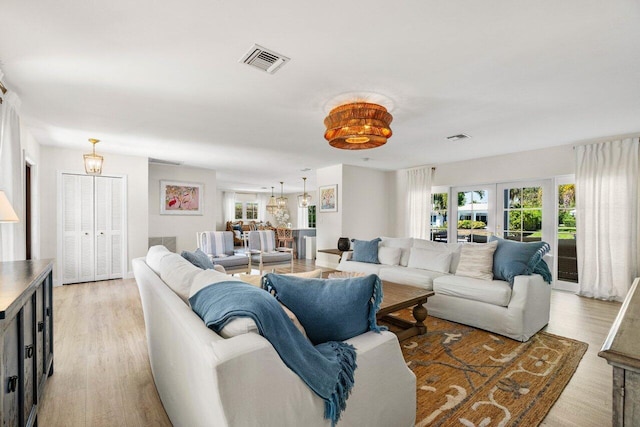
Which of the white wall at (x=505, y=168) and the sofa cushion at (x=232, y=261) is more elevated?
the white wall at (x=505, y=168)

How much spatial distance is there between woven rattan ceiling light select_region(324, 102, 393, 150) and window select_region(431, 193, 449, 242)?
3.89 meters

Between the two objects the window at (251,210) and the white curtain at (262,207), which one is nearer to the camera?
the window at (251,210)

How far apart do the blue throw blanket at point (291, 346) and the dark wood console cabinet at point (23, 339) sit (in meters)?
0.67

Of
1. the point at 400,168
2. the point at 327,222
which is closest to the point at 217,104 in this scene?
the point at 327,222

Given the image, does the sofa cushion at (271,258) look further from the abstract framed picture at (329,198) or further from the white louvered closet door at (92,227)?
the white louvered closet door at (92,227)

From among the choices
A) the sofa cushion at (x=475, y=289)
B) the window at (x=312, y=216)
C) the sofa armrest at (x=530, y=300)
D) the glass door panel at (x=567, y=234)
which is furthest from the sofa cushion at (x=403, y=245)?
the window at (x=312, y=216)

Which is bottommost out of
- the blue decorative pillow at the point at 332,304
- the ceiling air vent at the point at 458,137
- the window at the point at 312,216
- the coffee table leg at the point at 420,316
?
the coffee table leg at the point at 420,316

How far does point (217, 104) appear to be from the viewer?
300 centimetres

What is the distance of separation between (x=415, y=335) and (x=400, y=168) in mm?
4606

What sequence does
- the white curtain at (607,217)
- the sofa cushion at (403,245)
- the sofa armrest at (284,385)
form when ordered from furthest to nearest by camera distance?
1. the sofa cushion at (403,245)
2. the white curtain at (607,217)
3. the sofa armrest at (284,385)

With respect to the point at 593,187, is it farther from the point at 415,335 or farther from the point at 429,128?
the point at 415,335

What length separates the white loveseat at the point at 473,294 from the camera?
9.29 feet

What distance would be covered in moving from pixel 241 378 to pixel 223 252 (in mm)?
4445

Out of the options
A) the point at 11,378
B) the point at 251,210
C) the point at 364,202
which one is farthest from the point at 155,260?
the point at 251,210
